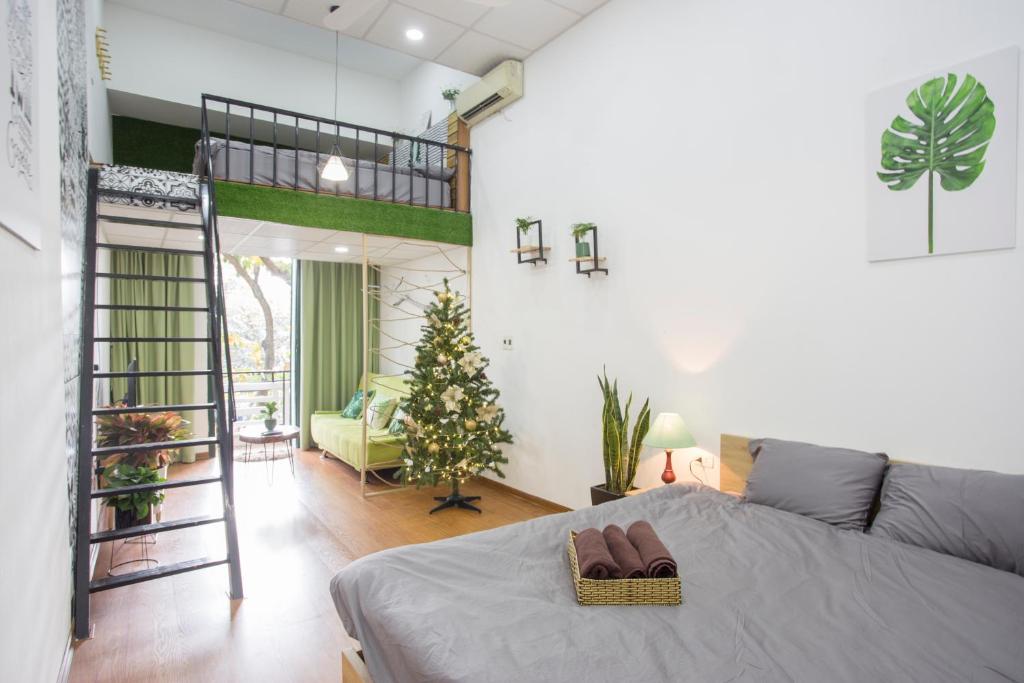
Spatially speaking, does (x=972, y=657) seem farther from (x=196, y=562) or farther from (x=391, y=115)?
(x=391, y=115)

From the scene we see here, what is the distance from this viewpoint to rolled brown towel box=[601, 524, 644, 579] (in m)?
1.68

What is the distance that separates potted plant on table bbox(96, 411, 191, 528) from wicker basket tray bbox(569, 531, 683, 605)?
9.53 feet

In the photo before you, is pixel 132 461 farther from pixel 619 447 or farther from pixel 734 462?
pixel 734 462

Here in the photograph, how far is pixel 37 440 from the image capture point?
1822 mm

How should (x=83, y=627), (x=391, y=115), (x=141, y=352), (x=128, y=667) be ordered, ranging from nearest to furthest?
(x=128, y=667) → (x=83, y=627) → (x=141, y=352) → (x=391, y=115)

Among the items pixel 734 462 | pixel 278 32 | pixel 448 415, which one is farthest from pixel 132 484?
pixel 278 32

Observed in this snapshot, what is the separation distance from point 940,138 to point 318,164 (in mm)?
4031

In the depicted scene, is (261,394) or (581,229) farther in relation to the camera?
(261,394)

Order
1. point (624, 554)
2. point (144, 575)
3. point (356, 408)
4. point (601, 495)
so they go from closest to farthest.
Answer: point (624, 554) → point (144, 575) → point (601, 495) → point (356, 408)

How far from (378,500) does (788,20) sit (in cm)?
436

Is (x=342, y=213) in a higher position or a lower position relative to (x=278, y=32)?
lower

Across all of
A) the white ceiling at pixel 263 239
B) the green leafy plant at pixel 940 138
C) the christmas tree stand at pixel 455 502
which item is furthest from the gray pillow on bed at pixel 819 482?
the white ceiling at pixel 263 239

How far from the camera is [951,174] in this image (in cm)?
229

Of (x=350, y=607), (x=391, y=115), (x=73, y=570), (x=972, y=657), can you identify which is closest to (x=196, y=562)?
(x=73, y=570)
